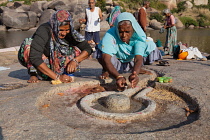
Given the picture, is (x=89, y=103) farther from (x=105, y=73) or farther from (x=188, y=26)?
(x=188, y=26)

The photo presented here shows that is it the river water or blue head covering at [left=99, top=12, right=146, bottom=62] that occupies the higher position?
blue head covering at [left=99, top=12, right=146, bottom=62]

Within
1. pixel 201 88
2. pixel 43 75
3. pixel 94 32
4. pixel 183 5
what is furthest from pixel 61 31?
pixel 183 5

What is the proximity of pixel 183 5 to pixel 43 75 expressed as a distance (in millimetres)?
35281

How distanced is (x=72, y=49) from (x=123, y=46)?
0.87m

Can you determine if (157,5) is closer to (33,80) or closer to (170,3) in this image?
(170,3)

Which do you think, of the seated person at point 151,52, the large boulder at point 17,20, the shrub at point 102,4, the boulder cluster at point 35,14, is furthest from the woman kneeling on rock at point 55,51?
the shrub at point 102,4

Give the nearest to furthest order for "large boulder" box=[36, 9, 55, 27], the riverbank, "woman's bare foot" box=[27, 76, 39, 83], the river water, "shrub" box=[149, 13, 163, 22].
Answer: the riverbank
"woman's bare foot" box=[27, 76, 39, 83]
the river water
"large boulder" box=[36, 9, 55, 27]
"shrub" box=[149, 13, 163, 22]

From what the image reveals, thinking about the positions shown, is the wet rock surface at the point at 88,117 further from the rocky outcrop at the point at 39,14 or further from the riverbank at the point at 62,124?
the rocky outcrop at the point at 39,14

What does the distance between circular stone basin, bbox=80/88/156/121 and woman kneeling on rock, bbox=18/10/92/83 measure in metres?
0.79

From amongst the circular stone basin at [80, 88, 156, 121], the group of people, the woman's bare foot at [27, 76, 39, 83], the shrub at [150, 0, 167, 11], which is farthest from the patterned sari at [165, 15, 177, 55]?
the shrub at [150, 0, 167, 11]

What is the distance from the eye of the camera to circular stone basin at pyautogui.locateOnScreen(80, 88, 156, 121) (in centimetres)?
254

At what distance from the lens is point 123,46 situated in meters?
3.69

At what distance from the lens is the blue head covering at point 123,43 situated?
3.50 meters

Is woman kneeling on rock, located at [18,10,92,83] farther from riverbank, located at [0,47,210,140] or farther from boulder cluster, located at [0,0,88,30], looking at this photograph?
boulder cluster, located at [0,0,88,30]
